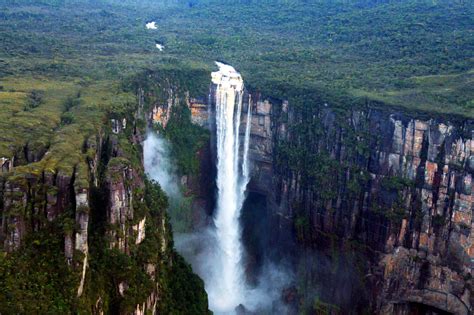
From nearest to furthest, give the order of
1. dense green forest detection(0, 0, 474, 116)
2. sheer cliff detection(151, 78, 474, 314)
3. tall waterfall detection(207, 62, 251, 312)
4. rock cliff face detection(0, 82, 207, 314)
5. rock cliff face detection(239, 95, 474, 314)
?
rock cliff face detection(0, 82, 207, 314) < rock cliff face detection(239, 95, 474, 314) < sheer cliff detection(151, 78, 474, 314) < dense green forest detection(0, 0, 474, 116) < tall waterfall detection(207, 62, 251, 312)

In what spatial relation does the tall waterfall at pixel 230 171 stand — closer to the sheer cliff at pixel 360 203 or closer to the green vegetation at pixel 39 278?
the sheer cliff at pixel 360 203

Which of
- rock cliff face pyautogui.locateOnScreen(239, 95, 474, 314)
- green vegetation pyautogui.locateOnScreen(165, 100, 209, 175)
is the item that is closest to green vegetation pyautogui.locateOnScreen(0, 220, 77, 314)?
green vegetation pyautogui.locateOnScreen(165, 100, 209, 175)

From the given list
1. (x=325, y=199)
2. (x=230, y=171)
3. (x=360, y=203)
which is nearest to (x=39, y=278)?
(x=360, y=203)

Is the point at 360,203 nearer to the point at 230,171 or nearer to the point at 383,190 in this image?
the point at 383,190

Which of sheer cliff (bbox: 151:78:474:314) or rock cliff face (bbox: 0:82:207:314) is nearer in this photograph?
rock cliff face (bbox: 0:82:207:314)

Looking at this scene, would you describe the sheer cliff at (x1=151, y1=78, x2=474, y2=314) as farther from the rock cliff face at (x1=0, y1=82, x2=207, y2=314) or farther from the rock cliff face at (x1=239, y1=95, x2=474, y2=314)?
the rock cliff face at (x1=0, y1=82, x2=207, y2=314)

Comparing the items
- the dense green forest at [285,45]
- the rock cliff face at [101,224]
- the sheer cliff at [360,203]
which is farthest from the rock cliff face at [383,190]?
the rock cliff face at [101,224]

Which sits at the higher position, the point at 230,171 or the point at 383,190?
the point at 383,190

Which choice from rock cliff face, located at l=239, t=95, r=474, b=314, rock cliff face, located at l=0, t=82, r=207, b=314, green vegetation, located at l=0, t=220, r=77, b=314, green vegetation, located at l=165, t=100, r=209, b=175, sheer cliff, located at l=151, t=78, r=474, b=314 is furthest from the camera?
green vegetation, located at l=165, t=100, r=209, b=175

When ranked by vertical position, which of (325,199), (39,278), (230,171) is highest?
(39,278)
